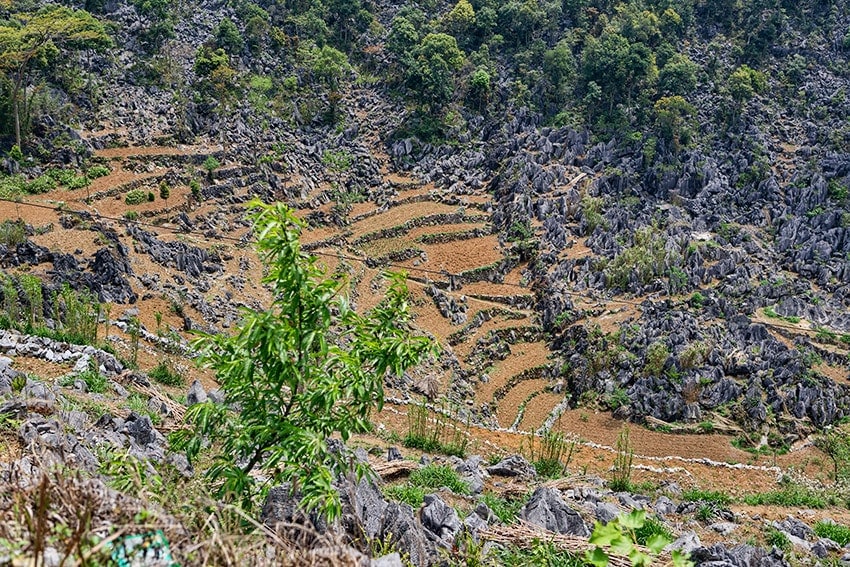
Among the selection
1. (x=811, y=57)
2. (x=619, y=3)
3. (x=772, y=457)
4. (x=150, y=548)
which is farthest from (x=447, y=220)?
(x=150, y=548)

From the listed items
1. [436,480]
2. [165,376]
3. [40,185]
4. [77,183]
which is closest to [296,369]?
[436,480]

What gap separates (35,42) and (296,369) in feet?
97.4

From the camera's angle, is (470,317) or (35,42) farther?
(35,42)

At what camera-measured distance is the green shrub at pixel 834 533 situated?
10.3 m

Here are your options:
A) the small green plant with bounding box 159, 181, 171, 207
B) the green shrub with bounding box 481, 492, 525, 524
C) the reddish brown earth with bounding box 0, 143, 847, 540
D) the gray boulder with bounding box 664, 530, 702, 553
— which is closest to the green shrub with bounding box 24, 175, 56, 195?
the reddish brown earth with bounding box 0, 143, 847, 540

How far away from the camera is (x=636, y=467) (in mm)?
16562

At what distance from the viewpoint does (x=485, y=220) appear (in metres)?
29.9

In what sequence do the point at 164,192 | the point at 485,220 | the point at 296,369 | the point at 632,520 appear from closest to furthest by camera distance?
1. the point at 632,520
2. the point at 296,369
3. the point at 164,192
4. the point at 485,220

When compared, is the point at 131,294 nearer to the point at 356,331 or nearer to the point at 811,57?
the point at 356,331

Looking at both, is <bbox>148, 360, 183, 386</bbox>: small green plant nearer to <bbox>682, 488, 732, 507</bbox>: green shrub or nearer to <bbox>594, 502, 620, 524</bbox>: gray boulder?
<bbox>594, 502, 620, 524</bbox>: gray boulder

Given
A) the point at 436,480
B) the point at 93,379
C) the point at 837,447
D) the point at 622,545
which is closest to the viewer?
the point at 622,545

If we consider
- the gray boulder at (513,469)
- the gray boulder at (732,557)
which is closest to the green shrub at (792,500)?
the gray boulder at (513,469)

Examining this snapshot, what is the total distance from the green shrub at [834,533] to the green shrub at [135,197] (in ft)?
79.8

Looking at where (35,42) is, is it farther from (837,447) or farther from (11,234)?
(837,447)
